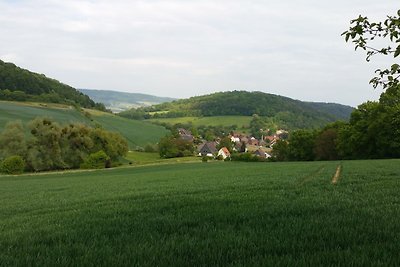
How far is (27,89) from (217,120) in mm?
87178

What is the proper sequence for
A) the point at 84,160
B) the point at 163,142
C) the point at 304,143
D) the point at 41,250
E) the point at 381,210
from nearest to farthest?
the point at 41,250, the point at 381,210, the point at 84,160, the point at 304,143, the point at 163,142

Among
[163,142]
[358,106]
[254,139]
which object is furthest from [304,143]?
[254,139]

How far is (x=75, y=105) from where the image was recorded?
131 m

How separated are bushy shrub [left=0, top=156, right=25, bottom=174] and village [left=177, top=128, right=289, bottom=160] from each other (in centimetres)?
4307

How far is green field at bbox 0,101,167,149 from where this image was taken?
101556 millimetres

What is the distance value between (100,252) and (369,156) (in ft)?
210

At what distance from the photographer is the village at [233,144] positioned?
12621 cm

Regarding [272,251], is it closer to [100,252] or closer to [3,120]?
[100,252]

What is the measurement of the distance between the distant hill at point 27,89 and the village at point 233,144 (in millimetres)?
41960

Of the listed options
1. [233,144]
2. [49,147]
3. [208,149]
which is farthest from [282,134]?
[49,147]

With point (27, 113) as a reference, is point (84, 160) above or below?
below

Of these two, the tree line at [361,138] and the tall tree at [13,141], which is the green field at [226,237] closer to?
the tree line at [361,138]

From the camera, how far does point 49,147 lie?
69.3 metres

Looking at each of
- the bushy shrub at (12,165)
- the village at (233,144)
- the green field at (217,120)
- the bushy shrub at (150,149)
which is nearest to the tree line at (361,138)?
the village at (233,144)
